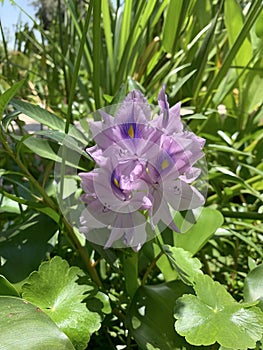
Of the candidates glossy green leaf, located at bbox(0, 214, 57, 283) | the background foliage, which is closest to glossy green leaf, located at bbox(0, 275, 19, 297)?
the background foliage

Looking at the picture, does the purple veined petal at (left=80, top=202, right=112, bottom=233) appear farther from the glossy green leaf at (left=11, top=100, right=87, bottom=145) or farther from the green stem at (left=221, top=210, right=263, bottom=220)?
the green stem at (left=221, top=210, right=263, bottom=220)

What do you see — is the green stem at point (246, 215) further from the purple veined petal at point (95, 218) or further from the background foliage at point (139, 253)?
the purple veined petal at point (95, 218)

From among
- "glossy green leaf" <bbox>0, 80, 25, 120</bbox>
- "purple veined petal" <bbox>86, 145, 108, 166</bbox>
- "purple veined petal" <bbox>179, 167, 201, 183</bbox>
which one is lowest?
"purple veined petal" <bbox>179, 167, 201, 183</bbox>

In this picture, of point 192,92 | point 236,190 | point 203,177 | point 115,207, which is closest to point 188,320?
point 115,207

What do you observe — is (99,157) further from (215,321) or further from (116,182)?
(215,321)

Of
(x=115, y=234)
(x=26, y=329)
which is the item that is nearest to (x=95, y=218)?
(x=115, y=234)
